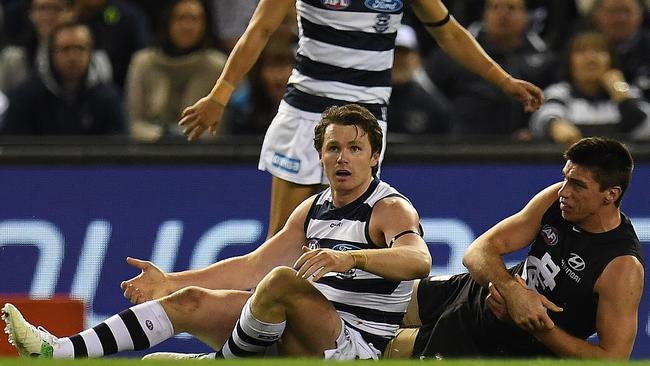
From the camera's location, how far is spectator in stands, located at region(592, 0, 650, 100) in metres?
10.5

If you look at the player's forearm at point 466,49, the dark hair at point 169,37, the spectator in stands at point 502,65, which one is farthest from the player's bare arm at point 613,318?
the dark hair at point 169,37

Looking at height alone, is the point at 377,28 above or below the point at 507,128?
above

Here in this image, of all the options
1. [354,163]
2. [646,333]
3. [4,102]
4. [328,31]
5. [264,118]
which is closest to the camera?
[354,163]

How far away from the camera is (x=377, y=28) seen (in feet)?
23.0

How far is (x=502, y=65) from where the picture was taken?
33.9 feet

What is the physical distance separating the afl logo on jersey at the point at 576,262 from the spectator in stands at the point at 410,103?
3711 millimetres

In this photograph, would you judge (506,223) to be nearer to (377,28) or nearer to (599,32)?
(377,28)

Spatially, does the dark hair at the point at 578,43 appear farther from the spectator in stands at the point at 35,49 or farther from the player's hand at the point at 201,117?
the player's hand at the point at 201,117

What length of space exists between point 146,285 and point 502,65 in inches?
174

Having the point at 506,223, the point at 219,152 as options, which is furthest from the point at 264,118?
the point at 506,223

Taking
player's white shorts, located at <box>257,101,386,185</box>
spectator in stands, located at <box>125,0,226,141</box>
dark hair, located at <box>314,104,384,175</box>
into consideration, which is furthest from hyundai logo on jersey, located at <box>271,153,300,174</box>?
spectator in stands, located at <box>125,0,226,141</box>

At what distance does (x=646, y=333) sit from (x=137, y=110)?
→ 3.97 metres

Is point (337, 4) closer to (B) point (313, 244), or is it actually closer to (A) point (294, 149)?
(A) point (294, 149)

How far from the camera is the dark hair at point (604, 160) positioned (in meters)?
6.32
